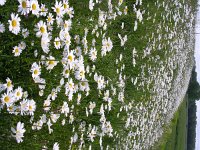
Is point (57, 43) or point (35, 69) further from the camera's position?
point (57, 43)

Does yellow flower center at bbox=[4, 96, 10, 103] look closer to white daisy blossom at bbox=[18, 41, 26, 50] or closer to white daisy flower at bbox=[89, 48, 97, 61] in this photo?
white daisy blossom at bbox=[18, 41, 26, 50]

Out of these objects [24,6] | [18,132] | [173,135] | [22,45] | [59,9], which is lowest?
[18,132]

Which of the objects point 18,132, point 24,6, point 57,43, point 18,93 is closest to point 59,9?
point 57,43

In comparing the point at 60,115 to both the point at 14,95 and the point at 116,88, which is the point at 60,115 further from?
the point at 116,88

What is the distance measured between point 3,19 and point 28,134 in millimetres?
991

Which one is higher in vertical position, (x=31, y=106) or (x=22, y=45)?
(x=22, y=45)

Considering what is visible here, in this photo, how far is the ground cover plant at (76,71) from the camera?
279cm

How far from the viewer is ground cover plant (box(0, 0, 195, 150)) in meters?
2.79

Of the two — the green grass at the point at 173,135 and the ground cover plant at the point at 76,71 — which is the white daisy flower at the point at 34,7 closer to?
the ground cover plant at the point at 76,71

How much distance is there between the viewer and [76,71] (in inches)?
141

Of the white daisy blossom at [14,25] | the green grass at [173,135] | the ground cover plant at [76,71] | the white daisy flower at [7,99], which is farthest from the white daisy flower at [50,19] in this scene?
the green grass at [173,135]

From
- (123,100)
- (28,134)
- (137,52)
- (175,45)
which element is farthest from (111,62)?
(175,45)

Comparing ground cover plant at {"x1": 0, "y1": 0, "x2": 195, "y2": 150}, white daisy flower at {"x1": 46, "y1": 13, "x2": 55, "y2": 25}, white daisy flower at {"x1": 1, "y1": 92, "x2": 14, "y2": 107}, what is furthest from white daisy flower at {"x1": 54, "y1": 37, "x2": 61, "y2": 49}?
white daisy flower at {"x1": 1, "y1": 92, "x2": 14, "y2": 107}

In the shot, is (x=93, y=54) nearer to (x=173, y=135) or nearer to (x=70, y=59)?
(x=70, y=59)
